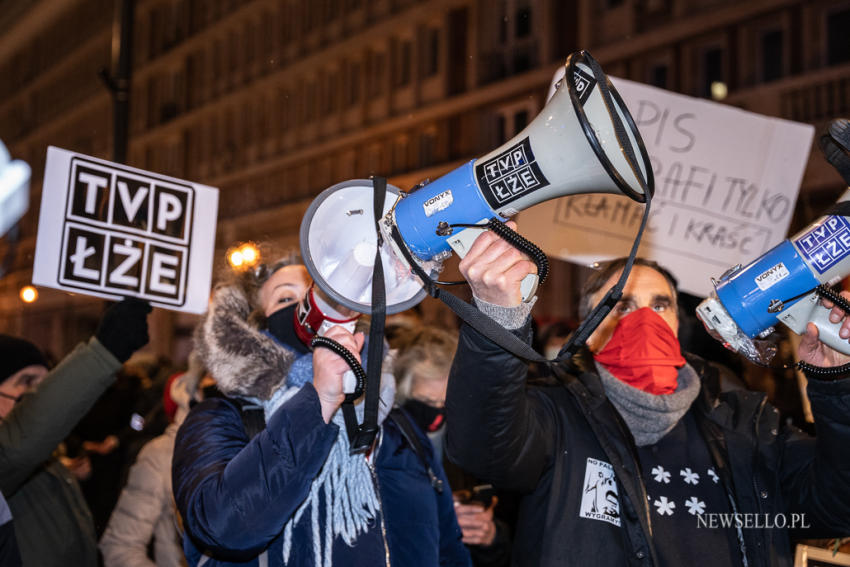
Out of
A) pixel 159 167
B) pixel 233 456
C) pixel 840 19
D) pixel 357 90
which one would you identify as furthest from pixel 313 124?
pixel 233 456

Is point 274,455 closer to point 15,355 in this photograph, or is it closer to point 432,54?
point 15,355

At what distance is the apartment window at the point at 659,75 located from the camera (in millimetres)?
13473

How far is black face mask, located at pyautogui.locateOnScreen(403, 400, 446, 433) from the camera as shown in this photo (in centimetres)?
301

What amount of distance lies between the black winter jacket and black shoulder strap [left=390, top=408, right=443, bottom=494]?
0.80 feet

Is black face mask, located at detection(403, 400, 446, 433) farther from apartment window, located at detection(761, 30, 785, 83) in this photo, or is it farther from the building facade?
apartment window, located at detection(761, 30, 785, 83)

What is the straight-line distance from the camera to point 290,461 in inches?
64.1

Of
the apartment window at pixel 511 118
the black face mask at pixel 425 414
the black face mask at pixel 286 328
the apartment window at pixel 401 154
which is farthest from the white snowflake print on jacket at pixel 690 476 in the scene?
the apartment window at pixel 401 154

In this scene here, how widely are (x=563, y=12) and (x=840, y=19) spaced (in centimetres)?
452

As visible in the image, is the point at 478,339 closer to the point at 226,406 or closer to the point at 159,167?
the point at 226,406

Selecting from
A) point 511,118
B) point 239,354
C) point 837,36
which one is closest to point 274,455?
point 239,354

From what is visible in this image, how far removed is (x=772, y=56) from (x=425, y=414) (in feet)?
36.4

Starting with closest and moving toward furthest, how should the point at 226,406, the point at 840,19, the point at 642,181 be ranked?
the point at 642,181, the point at 226,406, the point at 840,19

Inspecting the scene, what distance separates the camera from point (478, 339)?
63.5 inches

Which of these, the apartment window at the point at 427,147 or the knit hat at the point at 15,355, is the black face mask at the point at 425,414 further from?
the apartment window at the point at 427,147
